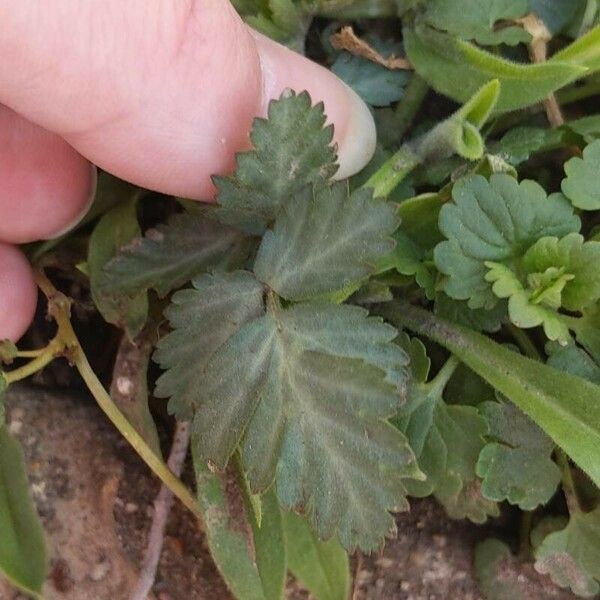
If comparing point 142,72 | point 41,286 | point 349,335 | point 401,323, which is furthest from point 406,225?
point 41,286

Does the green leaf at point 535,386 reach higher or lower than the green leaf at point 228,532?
higher

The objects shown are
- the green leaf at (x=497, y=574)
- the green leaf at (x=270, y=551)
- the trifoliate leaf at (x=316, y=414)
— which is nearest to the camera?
the trifoliate leaf at (x=316, y=414)

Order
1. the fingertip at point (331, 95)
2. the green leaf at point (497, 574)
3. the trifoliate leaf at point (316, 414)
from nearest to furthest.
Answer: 1. the trifoliate leaf at point (316, 414)
2. the fingertip at point (331, 95)
3. the green leaf at point (497, 574)

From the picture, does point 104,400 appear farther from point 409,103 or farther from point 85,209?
point 409,103

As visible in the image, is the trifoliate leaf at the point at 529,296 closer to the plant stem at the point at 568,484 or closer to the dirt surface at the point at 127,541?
the plant stem at the point at 568,484

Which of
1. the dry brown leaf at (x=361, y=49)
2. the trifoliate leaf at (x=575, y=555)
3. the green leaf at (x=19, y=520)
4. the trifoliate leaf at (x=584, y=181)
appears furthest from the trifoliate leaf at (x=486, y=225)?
the green leaf at (x=19, y=520)

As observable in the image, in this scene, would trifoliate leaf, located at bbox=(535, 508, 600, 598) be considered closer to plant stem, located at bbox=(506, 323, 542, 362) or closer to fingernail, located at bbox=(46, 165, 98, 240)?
plant stem, located at bbox=(506, 323, 542, 362)

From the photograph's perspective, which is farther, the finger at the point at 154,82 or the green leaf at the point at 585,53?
the green leaf at the point at 585,53

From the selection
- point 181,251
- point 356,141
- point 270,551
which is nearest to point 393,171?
point 356,141
